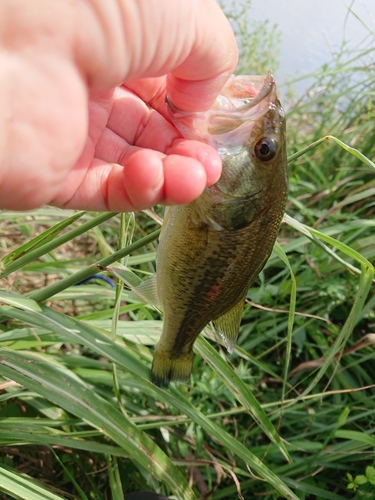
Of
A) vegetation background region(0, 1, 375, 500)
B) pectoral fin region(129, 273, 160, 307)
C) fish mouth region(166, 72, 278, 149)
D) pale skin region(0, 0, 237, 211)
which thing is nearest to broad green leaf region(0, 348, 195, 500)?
vegetation background region(0, 1, 375, 500)

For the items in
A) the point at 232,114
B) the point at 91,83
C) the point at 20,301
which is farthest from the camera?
the point at 20,301

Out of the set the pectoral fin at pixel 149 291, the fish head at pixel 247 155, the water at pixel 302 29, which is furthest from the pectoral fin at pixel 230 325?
the water at pixel 302 29

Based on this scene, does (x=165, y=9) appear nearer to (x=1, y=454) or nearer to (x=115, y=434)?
(x=115, y=434)

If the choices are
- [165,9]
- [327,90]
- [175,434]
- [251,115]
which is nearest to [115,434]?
[175,434]

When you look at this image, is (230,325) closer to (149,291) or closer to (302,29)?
(149,291)

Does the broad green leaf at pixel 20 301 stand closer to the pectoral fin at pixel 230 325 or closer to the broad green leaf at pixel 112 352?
the broad green leaf at pixel 112 352

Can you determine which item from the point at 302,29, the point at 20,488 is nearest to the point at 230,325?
the point at 20,488
